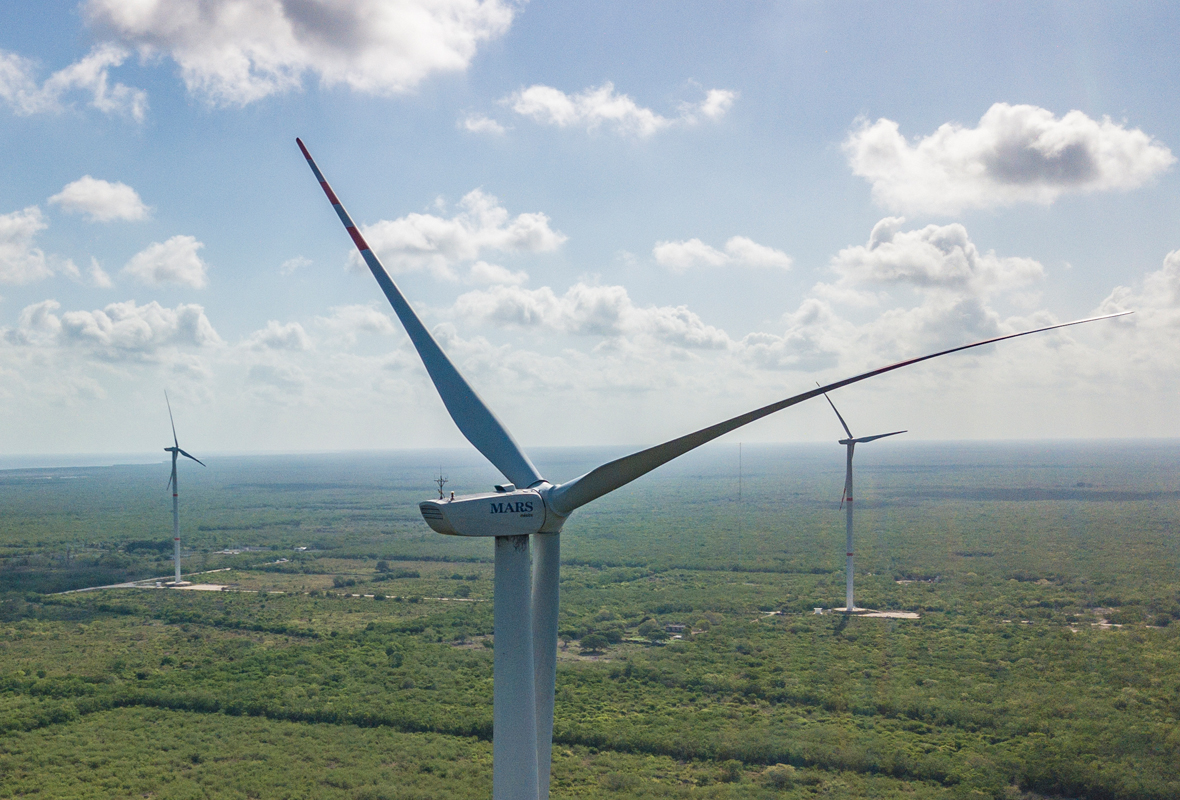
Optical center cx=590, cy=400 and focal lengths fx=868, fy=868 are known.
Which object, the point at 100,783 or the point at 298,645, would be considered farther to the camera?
the point at 298,645

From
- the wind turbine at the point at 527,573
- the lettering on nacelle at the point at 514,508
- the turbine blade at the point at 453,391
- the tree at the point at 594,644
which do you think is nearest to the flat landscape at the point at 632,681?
the tree at the point at 594,644

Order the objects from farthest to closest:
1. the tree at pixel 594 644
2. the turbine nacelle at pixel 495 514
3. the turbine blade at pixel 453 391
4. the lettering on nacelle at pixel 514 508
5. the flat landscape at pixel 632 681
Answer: the tree at pixel 594 644 → the flat landscape at pixel 632 681 → the turbine blade at pixel 453 391 → the lettering on nacelle at pixel 514 508 → the turbine nacelle at pixel 495 514

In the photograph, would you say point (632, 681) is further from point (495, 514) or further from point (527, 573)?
point (495, 514)

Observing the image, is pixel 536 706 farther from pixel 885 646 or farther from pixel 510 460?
pixel 885 646

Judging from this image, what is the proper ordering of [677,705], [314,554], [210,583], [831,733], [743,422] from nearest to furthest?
[743,422], [831,733], [677,705], [210,583], [314,554]

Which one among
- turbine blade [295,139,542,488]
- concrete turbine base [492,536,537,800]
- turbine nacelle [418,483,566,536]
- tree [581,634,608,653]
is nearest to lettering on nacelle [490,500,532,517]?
turbine nacelle [418,483,566,536]

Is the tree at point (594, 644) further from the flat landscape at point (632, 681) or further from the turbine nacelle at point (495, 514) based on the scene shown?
the turbine nacelle at point (495, 514)

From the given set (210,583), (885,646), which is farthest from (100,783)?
(210,583)
